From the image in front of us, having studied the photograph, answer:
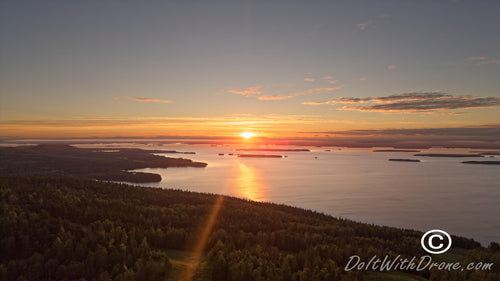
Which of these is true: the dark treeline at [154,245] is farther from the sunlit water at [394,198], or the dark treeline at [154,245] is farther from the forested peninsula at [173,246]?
Result: the sunlit water at [394,198]

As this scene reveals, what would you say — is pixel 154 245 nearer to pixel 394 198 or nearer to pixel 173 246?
pixel 173 246

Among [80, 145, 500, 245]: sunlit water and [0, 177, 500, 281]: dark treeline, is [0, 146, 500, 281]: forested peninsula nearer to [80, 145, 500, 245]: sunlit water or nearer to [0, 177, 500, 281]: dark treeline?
[0, 177, 500, 281]: dark treeline

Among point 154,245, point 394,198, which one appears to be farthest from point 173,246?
point 394,198

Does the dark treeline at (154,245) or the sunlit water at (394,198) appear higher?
the dark treeline at (154,245)

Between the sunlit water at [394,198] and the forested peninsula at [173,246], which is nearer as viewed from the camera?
the forested peninsula at [173,246]

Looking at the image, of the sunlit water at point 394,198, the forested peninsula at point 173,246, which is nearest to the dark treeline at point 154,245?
the forested peninsula at point 173,246

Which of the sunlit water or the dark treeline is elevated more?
the dark treeline

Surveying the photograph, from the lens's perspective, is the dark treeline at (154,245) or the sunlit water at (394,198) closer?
the dark treeline at (154,245)

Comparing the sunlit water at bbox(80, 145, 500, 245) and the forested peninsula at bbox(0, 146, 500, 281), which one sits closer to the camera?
the forested peninsula at bbox(0, 146, 500, 281)

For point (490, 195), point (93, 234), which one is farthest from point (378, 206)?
point (93, 234)

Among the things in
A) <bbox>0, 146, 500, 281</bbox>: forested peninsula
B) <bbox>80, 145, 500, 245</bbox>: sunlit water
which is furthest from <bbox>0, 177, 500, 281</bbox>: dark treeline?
<bbox>80, 145, 500, 245</bbox>: sunlit water
